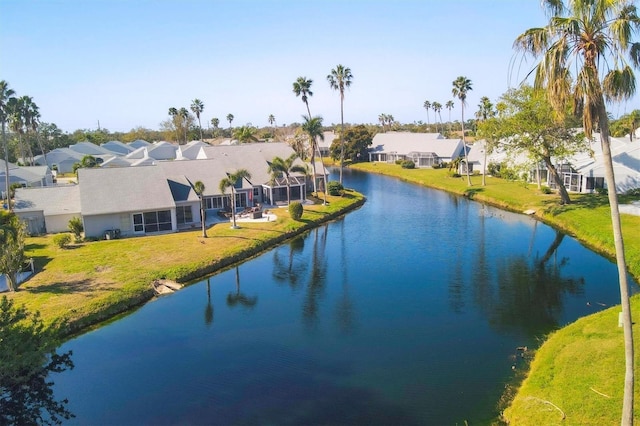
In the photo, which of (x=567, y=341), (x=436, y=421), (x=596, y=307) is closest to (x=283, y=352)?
(x=436, y=421)

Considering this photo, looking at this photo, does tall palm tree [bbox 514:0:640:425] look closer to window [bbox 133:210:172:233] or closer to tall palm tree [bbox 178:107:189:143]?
window [bbox 133:210:172:233]

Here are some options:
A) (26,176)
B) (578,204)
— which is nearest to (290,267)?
(578,204)

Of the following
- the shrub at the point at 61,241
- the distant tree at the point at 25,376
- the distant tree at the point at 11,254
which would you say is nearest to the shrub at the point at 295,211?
the shrub at the point at 61,241

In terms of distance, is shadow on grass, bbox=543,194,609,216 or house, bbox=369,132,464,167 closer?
shadow on grass, bbox=543,194,609,216

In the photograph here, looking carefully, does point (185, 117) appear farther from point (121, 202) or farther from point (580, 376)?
point (580, 376)

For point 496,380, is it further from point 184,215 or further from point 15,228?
point 184,215

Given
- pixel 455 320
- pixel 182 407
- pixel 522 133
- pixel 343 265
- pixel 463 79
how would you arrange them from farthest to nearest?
pixel 463 79
pixel 522 133
pixel 343 265
pixel 455 320
pixel 182 407

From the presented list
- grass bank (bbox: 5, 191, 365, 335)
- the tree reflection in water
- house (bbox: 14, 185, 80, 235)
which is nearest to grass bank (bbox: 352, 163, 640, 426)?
the tree reflection in water

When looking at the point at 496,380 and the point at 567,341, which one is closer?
the point at 496,380
